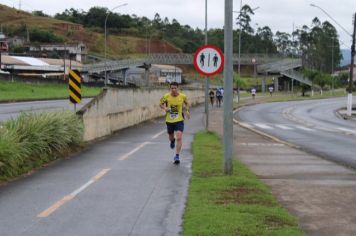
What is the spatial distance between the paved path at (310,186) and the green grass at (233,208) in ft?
0.87

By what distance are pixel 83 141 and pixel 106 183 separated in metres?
6.44

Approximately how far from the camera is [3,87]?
5141 centimetres

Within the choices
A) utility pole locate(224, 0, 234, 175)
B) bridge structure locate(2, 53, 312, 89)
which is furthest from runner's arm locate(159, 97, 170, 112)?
bridge structure locate(2, 53, 312, 89)

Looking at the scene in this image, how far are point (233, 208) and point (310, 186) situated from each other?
9.00 feet

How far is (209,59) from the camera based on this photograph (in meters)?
15.2

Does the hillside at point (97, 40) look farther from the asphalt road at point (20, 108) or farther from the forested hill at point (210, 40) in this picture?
the asphalt road at point (20, 108)

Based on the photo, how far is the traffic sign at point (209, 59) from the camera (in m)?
15.1

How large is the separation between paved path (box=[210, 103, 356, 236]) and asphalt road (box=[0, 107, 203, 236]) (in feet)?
5.04

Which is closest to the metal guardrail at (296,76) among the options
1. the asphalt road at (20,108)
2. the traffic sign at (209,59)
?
the asphalt road at (20,108)

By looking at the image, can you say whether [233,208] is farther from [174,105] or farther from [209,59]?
[209,59]

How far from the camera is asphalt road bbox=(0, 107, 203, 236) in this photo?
7105 mm

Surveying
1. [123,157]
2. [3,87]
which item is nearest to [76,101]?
[123,157]

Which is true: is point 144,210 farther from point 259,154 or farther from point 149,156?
point 259,154

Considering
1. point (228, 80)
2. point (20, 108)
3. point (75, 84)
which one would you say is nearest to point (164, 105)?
point (228, 80)
